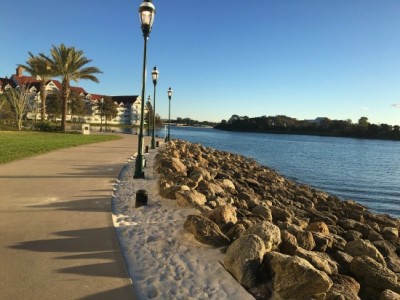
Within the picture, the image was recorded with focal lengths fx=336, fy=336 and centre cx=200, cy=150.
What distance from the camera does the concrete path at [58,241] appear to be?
376 cm

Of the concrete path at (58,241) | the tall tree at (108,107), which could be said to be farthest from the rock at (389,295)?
the tall tree at (108,107)

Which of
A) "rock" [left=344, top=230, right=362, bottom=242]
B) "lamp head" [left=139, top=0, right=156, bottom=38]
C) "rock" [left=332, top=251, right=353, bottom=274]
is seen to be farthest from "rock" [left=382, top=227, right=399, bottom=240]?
"lamp head" [left=139, top=0, right=156, bottom=38]

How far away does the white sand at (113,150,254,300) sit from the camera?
3941 millimetres

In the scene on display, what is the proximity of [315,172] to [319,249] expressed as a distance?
21.7 m

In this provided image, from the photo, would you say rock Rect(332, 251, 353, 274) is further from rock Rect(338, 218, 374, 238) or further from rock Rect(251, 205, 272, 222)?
rock Rect(338, 218, 374, 238)

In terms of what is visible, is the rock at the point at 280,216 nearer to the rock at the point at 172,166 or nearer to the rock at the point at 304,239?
the rock at the point at 304,239

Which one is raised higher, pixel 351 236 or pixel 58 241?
pixel 58 241

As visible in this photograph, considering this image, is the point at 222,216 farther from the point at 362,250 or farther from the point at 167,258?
the point at 362,250

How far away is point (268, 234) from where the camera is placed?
477cm

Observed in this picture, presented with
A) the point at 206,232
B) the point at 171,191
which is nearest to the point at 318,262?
the point at 206,232

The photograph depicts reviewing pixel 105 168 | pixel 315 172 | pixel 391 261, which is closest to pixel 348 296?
pixel 391 261

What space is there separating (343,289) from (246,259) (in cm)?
120

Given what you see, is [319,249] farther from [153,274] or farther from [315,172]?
[315,172]

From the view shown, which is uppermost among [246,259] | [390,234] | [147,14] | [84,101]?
[84,101]
